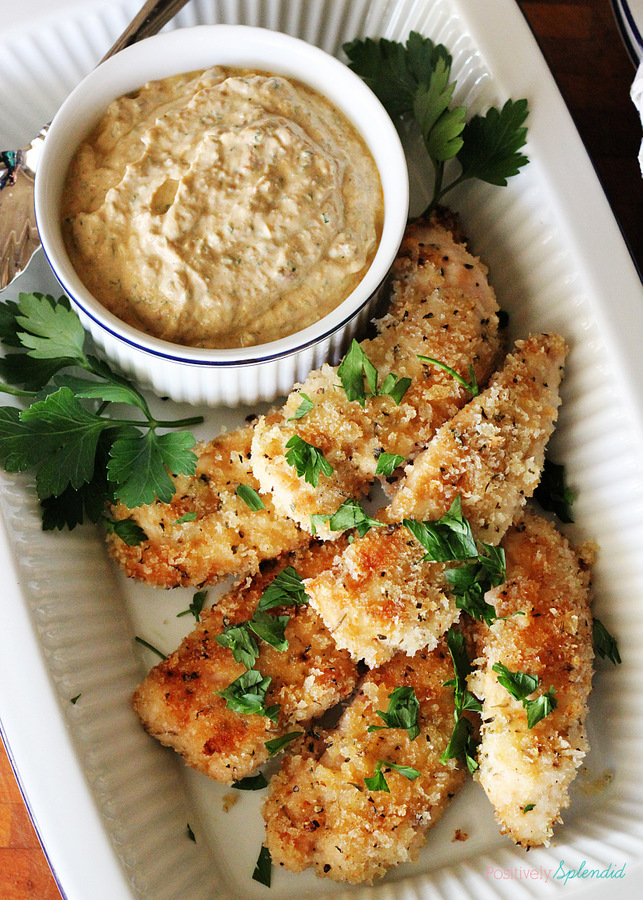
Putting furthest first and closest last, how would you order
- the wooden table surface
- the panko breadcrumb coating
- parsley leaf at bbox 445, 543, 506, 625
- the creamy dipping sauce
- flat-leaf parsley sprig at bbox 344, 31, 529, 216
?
the wooden table surface → flat-leaf parsley sprig at bbox 344, 31, 529, 216 → the panko breadcrumb coating → parsley leaf at bbox 445, 543, 506, 625 → the creamy dipping sauce

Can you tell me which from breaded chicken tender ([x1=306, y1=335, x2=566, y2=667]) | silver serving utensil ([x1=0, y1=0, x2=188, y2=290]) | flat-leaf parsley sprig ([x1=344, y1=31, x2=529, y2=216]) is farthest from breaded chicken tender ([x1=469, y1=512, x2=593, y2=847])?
silver serving utensil ([x1=0, y1=0, x2=188, y2=290])

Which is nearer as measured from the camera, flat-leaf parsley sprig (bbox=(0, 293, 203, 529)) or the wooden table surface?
flat-leaf parsley sprig (bbox=(0, 293, 203, 529))

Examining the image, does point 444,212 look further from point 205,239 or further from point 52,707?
point 52,707

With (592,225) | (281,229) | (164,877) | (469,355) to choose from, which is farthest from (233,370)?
(164,877)

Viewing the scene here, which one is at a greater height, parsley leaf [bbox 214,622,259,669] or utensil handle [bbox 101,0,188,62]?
utensil handle [bbox 101,0,188,62]

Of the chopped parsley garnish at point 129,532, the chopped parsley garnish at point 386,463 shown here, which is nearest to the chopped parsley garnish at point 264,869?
the chopped parsley garnish at point 129,532

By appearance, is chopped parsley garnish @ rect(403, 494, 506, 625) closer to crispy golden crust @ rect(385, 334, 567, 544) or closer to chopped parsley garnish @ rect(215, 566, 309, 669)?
crispy golden crust @ rect(385, 334, 567, 544)
